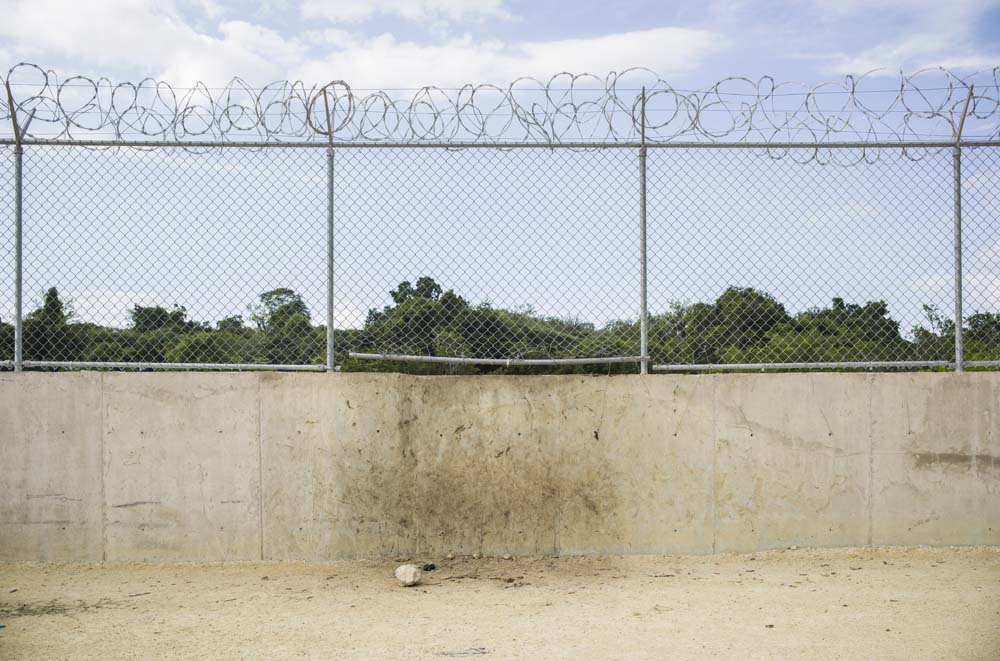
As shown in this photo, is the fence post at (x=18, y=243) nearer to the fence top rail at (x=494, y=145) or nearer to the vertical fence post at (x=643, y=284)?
the fence top rail at (x=494, y=145)

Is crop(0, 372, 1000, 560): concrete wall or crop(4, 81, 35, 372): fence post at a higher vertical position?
crop(4, 81, 35, 372): fence post

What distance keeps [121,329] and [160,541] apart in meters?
1.61

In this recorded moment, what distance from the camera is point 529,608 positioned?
4.85 m

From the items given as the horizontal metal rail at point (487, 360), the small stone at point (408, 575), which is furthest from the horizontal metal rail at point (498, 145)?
the small stone at point (408, 575)

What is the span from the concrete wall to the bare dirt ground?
0.20 metres

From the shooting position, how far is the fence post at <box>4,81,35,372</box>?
614cm

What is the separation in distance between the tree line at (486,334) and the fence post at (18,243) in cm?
8

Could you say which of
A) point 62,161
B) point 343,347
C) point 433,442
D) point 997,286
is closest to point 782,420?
point 997,286

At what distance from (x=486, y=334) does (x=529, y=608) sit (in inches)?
80.3

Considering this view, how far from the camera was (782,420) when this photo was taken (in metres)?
6.05

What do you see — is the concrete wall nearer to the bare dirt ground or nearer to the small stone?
the bare dirt ground

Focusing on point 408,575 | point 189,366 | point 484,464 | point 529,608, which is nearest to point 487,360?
point 484,464

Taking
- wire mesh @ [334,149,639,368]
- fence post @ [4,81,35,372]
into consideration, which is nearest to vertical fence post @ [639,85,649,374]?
wire mesh @ [334,149,639,368]

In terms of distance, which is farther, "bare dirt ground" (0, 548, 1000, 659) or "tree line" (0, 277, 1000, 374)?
"tree line" (0, 277, 1000, 374)
